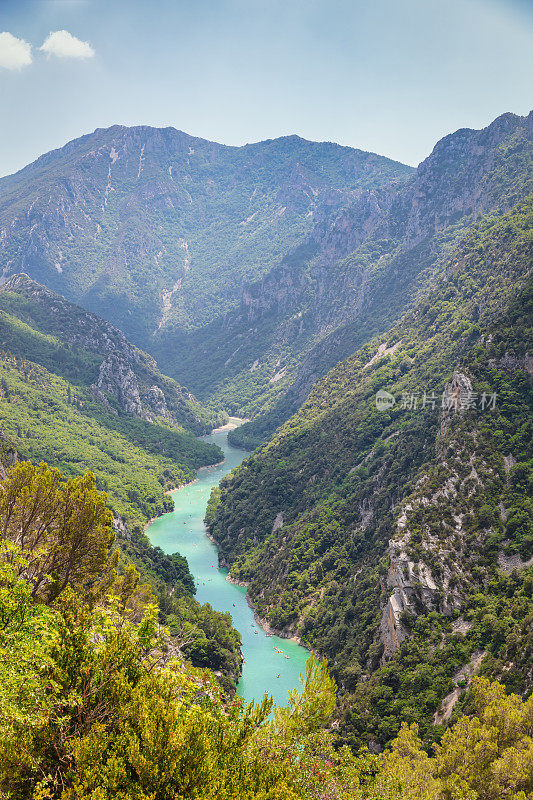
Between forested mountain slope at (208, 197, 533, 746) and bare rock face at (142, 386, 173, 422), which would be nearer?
forested mountain slope at (208, 197, 533, 746)

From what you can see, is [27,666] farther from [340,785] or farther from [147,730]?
[340,785]

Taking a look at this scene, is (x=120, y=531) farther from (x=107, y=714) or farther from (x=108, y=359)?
(x=108, y=359)

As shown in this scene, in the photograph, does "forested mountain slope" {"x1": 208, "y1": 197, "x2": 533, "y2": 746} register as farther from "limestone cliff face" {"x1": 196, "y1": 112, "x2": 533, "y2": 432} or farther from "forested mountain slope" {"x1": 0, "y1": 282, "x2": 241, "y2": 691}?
"limestone cliff face" {"x1": 196, "y1": 112, "x2": 533, "y2": 432}

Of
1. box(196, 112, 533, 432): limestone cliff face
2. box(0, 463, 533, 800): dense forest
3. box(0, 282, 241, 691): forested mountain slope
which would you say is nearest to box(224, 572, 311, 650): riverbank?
box(0, 282, 241, 691): forested mountain slope

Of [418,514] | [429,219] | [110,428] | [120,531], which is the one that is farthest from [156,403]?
[418,514]

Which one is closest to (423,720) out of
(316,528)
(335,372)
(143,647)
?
(143,647)

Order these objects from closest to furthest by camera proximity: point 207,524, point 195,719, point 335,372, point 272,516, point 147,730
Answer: point 147,730 → point 195,719 → point 272,516 → point 207,524 → point 335,372
